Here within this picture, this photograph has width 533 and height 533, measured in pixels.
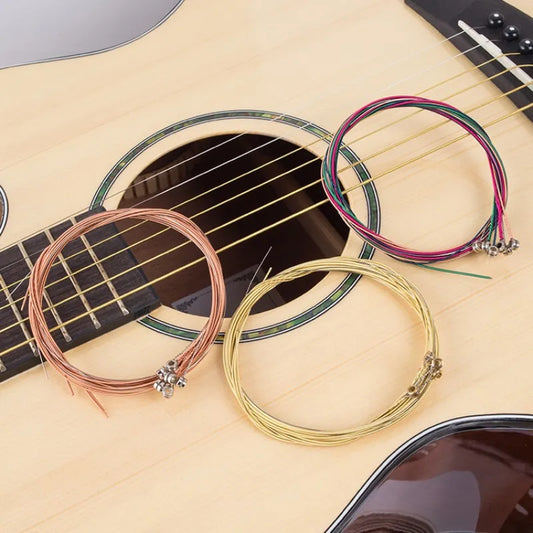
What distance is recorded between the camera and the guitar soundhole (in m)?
0.91

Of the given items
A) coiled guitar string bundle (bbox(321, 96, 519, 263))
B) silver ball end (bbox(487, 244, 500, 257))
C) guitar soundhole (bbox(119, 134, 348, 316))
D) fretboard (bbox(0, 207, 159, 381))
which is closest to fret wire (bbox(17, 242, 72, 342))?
fretboard (bbox(0, 207, 159, 381))

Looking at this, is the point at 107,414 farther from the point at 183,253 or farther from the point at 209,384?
the point at 183,253

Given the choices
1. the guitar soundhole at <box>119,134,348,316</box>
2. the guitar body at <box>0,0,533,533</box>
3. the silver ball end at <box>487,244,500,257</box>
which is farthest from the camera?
the guitar soundhole at <box>119,134,348,316</box>

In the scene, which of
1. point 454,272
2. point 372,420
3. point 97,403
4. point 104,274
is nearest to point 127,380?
point 97,403

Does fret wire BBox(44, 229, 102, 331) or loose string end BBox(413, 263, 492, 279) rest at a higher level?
fret wire BBox(44, 229, 102, 331)

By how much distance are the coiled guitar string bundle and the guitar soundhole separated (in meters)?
0.10

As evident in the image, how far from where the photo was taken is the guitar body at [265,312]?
2.10 ft

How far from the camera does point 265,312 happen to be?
29.2 inches

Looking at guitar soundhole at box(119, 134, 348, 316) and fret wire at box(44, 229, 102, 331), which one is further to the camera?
guitar soundhole at box(119, 134, 348, 316)

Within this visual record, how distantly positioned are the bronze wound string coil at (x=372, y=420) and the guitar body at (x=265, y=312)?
0.7 inches

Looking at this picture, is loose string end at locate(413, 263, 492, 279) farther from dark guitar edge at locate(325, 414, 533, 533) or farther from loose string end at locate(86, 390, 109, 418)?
loose string end at locate(86, 390, 109, 418)

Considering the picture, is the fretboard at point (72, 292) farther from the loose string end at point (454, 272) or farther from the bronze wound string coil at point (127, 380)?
the loose string end at point (454, 272)

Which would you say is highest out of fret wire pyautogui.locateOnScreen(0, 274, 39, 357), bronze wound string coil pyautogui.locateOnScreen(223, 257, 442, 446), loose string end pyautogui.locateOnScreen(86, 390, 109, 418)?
fret wire pyautogui.locateOnScreen(0, 274, 39, 357)

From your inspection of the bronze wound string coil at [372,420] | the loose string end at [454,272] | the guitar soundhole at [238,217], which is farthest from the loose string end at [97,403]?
the loose string end at [454,272]
